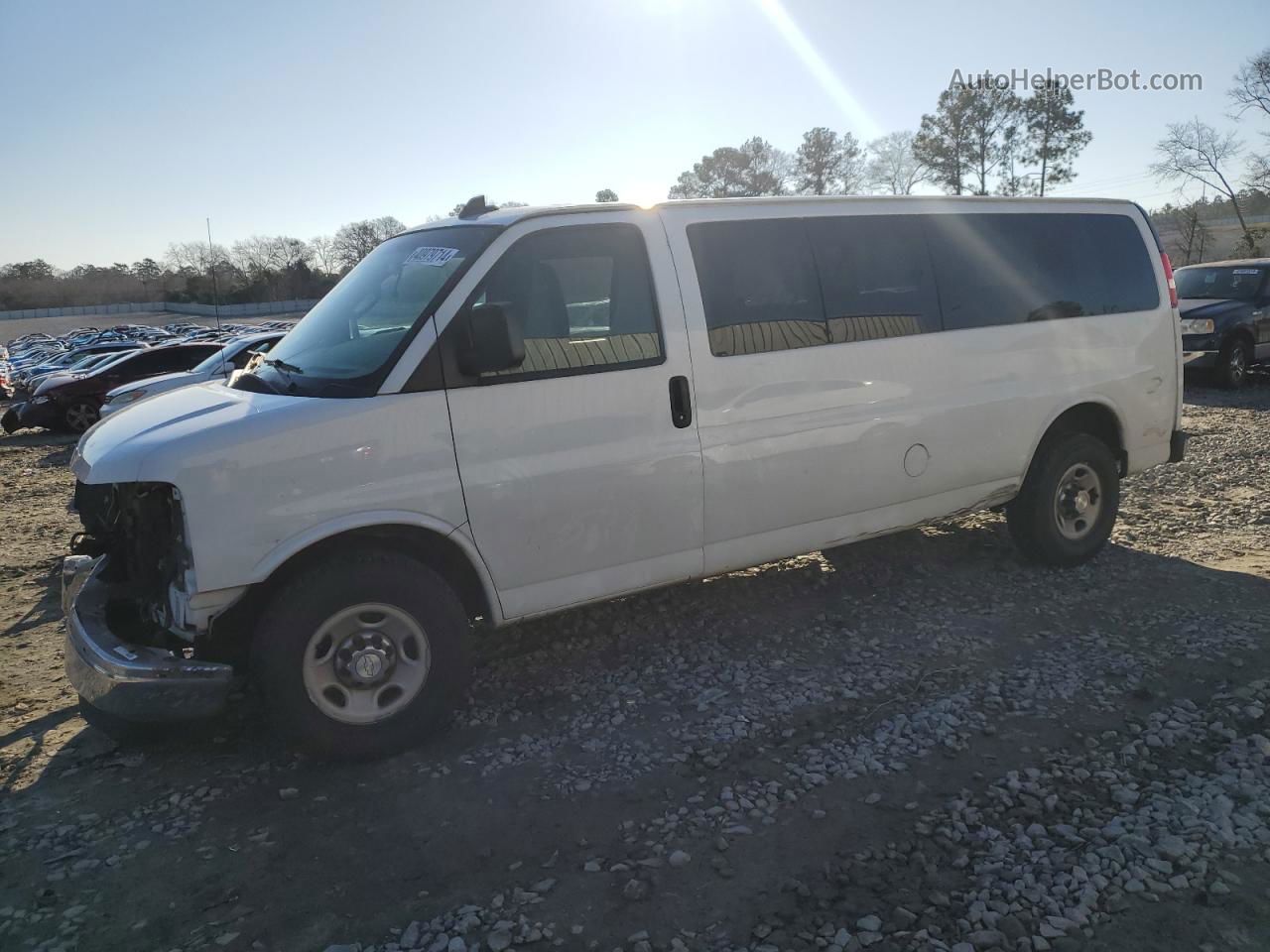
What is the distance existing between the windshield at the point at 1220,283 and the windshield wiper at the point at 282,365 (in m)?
15.7

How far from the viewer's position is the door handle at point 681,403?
14.0 ft

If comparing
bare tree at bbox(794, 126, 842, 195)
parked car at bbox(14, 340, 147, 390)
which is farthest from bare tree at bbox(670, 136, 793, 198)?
parked car at bbox(14, 340, 147, 390)

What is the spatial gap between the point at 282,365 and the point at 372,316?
1.65ft

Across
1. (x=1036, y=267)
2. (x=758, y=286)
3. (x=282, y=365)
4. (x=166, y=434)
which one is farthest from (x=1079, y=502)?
(x=166, y=434)

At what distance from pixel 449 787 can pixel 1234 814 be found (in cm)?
295

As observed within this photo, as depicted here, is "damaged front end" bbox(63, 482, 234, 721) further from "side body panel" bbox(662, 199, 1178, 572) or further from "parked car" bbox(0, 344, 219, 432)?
"parked car" bbox(0, 344, 219, 432)

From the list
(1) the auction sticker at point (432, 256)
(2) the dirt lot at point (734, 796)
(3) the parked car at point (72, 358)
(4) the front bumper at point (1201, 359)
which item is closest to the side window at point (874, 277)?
(2) the dirt lot at point (734, 796)

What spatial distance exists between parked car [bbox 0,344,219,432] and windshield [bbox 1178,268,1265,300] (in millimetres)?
17421

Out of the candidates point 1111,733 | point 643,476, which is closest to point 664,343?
point 643,476

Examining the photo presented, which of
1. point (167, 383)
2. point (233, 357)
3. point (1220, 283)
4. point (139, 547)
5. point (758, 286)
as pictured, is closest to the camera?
point (139, 547)

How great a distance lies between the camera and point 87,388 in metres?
16.9

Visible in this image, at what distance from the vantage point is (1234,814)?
10.5ft

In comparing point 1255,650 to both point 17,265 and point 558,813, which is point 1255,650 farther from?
point 17,265

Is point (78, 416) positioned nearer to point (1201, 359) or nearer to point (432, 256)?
point (432, 256)
